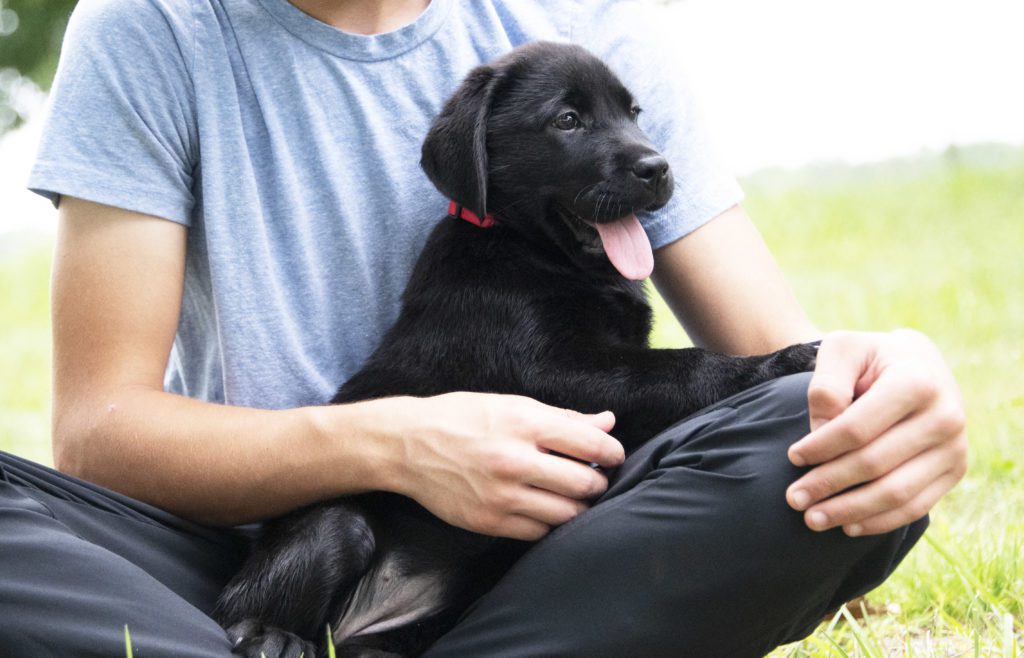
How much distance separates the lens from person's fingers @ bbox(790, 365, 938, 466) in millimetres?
1420

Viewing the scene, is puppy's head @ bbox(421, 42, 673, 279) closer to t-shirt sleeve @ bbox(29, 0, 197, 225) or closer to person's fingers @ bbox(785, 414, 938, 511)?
t-shirt sleeve @ bbox(29, 0, 197, 225)

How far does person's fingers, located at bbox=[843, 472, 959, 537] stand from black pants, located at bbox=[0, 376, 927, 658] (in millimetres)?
27

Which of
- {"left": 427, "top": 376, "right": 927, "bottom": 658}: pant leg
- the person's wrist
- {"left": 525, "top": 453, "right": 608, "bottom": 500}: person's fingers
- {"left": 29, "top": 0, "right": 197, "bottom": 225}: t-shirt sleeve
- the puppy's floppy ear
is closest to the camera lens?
{"left": 427, "top": 376, "right": 927, "bottom": 658}: pant leg

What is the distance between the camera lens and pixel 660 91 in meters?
2.30

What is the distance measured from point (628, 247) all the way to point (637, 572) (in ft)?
2.20

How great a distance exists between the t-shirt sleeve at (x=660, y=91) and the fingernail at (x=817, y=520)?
2.58 feet

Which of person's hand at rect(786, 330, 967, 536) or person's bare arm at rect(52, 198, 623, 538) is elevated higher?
person's hand at rect(786, 330, 967, 536)

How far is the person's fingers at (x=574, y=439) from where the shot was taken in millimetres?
1656

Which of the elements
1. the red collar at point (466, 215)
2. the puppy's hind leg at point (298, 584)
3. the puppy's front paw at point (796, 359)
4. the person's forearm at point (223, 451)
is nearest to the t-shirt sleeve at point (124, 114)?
the person's forearm at point (223, 451)

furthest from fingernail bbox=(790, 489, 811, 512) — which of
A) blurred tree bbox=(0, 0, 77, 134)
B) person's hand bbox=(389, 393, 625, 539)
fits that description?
blurred tree bbox=(0, 0, 77, 134)

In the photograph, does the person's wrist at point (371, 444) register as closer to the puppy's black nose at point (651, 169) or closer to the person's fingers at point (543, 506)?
the person's fingers at point (543, 506)

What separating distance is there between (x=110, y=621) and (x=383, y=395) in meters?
0.62

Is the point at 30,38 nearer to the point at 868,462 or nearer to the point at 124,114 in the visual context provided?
the point at 124,114

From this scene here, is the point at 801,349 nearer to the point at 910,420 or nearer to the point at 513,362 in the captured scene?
the point at 910,420
